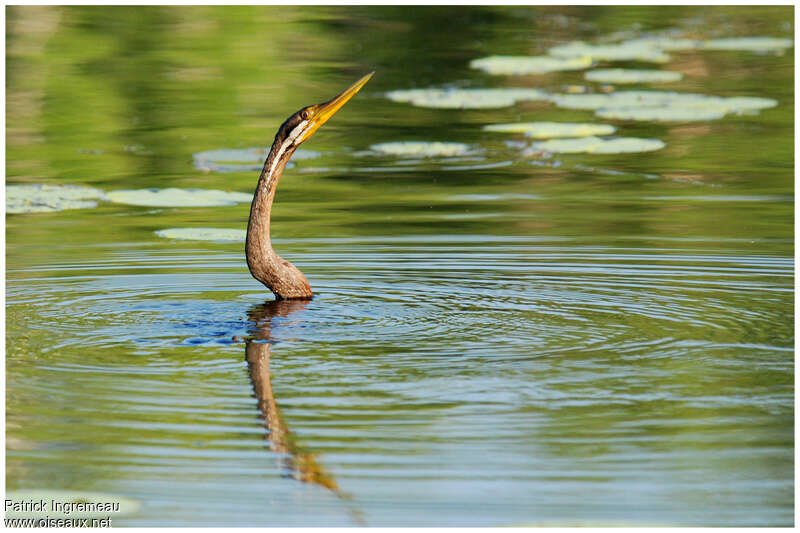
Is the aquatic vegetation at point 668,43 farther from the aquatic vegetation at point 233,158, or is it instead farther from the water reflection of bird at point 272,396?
the water reflection of bird at point 272,396

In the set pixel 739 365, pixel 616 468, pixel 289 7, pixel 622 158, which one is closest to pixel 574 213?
pixel 622 158

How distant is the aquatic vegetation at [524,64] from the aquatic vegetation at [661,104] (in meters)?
0.90

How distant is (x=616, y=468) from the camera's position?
491 cm

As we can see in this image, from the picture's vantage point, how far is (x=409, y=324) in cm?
695

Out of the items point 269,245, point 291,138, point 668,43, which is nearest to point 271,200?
point 269,245

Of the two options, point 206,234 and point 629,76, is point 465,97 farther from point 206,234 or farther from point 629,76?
point 206,234

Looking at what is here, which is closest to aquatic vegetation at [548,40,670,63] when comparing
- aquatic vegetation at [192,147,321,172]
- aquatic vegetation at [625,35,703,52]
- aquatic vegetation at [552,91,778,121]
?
aquatic vegetation at [625,35,703,52]

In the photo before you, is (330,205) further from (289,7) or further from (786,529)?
(289,7)

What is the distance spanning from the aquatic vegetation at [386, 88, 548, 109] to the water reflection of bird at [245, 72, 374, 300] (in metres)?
7.32

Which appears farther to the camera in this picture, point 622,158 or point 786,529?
point 622,158

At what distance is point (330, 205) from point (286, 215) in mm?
441

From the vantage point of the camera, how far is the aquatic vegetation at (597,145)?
12.8 m

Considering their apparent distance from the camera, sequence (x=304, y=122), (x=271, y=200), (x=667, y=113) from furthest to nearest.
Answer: (x=667, y=113), (x=271, y=200), (x=304, y=122)

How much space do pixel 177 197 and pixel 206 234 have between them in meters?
1.33
